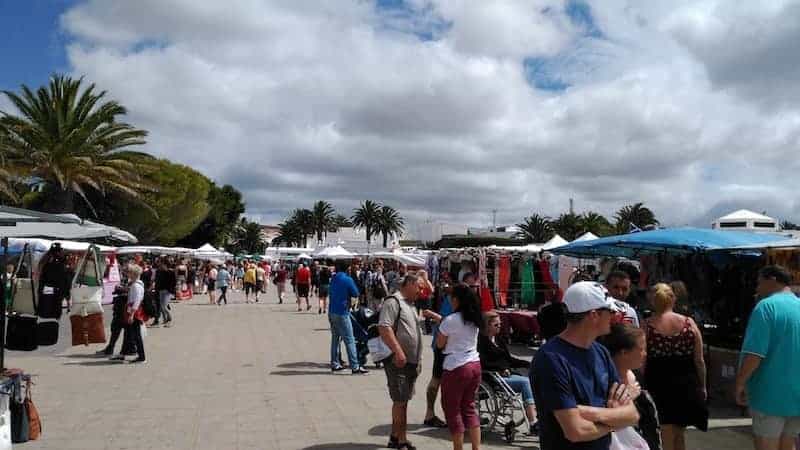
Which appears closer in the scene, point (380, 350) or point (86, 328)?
→ point (380, 350)

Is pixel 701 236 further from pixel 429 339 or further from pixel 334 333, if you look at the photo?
pixel 429 339

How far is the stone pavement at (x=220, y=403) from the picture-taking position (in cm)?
666

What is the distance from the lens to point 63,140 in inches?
1219

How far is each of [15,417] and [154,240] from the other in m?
44.9

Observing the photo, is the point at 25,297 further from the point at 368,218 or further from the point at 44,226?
the point at 368,218

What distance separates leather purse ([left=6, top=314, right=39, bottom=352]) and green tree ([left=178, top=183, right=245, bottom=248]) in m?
54.4

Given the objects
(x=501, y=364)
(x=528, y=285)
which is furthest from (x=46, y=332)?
(x=528, y=285)

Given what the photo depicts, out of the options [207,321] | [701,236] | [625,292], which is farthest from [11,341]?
[207,321]

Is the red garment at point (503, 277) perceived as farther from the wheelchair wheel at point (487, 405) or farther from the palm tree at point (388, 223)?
the palm tree at point (388, 223)

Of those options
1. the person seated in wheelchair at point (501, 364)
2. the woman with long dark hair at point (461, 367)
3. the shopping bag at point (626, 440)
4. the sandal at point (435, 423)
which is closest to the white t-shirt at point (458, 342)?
the woman with long dark hair at point (461, 367)

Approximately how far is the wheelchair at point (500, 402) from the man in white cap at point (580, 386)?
3.73 metres

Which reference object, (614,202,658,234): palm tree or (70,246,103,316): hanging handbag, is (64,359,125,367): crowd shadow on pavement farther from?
(614,202,658,234): palm tree

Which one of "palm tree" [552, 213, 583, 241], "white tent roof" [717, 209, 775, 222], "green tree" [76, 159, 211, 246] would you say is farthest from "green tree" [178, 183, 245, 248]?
"white tent roof" [717, 209, 775, 222]

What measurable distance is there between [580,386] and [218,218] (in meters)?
65.0
